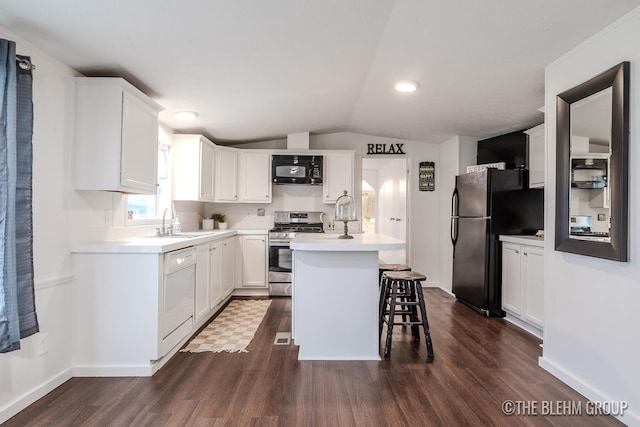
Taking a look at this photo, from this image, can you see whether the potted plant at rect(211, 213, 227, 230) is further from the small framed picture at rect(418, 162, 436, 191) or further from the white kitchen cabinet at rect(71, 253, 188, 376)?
the small framed picture at rect(418, 162, 436, 191)

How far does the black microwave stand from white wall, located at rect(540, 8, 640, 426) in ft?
9.02

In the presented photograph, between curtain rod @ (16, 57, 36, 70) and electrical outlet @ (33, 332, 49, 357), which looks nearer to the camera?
curtain rod @ (16, 57, 36, 70)

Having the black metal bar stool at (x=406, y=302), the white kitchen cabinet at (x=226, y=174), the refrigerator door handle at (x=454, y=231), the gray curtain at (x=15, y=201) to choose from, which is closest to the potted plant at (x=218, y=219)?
the white kitchen cabinet at (x=226, y=174)

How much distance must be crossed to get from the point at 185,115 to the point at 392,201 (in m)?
3.91

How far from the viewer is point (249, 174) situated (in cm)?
470

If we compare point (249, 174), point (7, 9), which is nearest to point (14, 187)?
point (7, 9)

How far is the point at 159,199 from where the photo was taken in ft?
11.6

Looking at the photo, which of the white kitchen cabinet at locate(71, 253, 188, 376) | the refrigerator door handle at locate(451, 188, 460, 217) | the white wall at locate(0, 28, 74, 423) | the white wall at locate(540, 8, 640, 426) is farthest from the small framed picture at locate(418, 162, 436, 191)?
the white wall at locate(0, 28, 74, 423)

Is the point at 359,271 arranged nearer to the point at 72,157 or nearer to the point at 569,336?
the point at 569,336

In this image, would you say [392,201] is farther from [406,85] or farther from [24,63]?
[24,63]

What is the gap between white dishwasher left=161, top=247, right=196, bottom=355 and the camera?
7.91 ft

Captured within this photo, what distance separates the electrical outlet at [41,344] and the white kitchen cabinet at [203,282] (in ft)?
3.65

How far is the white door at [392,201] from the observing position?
5.30 metres

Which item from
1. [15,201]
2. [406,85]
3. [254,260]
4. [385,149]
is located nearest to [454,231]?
[385,149]
